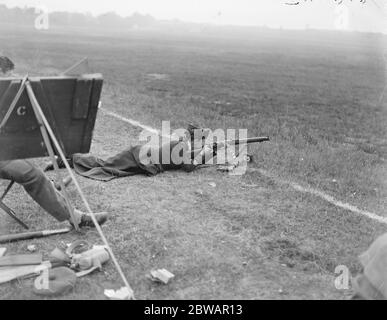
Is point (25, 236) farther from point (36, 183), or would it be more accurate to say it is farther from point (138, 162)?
point (138, 162)

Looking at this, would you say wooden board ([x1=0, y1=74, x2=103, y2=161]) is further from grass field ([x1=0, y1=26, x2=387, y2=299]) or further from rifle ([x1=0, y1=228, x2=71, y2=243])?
grass field ([x1=0, y1=26, x2=387, y2=299])

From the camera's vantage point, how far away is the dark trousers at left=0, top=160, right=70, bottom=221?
5.36 m

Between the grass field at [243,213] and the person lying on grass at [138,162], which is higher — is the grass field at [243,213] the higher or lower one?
the lower one

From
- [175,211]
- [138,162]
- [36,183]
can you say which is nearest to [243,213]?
[175,211]

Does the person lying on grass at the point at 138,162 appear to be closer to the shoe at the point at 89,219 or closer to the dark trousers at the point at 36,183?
the shoe at the point at 89,219

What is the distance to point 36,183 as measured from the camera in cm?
542

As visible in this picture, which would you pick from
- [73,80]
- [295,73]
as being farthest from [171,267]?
[295,73]

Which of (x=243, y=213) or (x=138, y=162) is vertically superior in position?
(x=138, y=162)

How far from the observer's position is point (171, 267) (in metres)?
4.95

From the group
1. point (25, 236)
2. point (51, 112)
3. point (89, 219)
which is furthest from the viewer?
point (89, 219)

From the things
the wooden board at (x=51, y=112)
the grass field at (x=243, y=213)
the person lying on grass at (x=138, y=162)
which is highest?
the wooden board at (x=51, y=112)

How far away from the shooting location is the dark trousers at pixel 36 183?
5363mm

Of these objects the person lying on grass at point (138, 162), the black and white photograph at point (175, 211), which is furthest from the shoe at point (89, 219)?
the person lying on grass at point (138, 162)

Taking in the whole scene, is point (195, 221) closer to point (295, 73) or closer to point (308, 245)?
point (308, 245)
